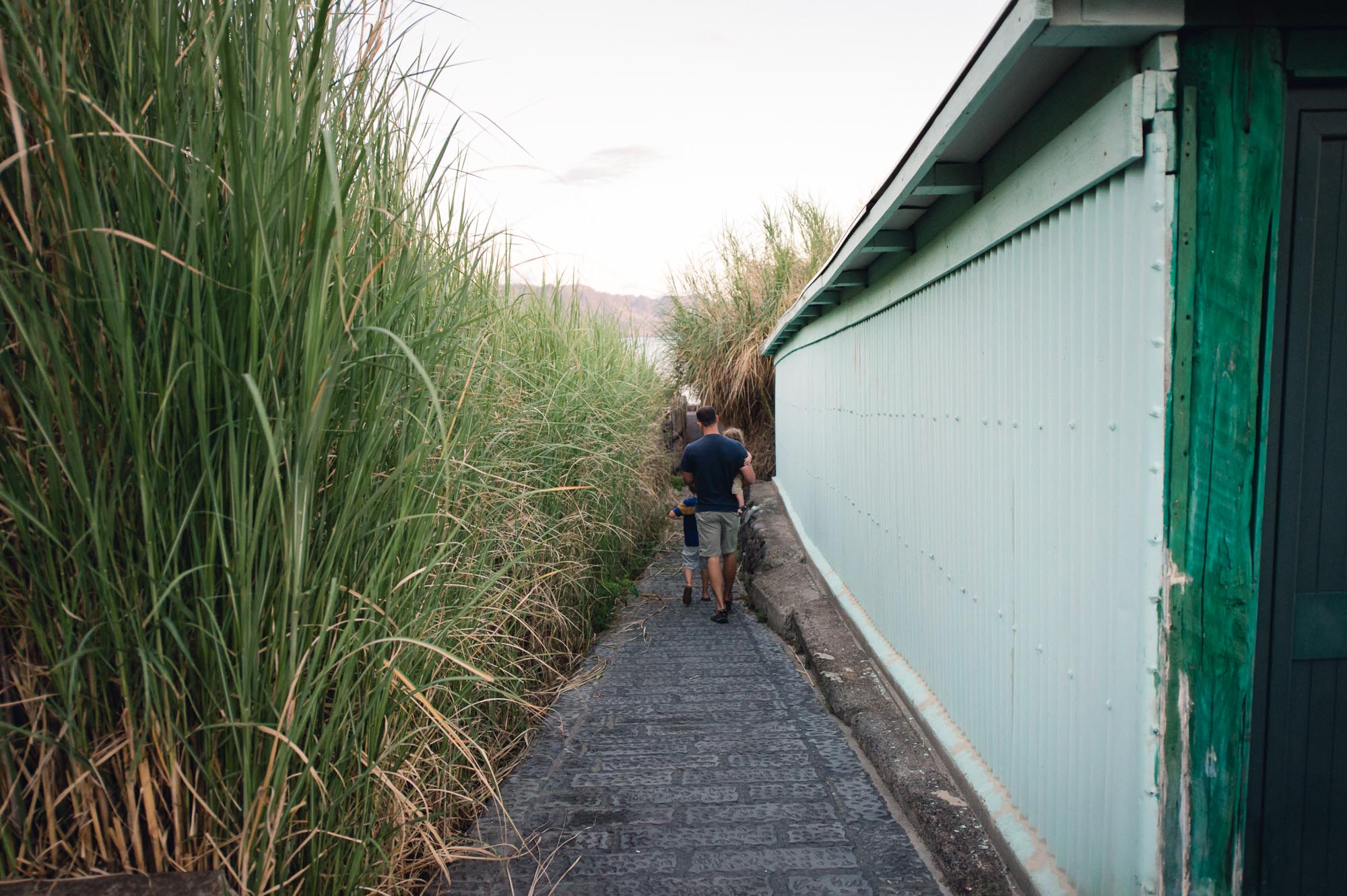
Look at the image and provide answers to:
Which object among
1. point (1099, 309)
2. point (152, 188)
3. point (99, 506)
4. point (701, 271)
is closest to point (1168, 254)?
point (1099, 309)

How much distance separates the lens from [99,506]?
5.48ft

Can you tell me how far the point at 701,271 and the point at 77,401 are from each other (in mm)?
15991

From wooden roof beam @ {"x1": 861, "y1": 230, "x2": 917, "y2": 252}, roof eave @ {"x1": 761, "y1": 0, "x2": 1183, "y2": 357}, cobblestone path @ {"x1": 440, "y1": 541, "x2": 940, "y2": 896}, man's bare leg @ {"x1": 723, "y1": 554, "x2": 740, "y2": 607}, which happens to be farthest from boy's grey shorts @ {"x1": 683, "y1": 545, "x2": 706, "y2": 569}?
roof eave @ {"x1": 761, "y1": 0, "x2": 1183, "y2": 357}

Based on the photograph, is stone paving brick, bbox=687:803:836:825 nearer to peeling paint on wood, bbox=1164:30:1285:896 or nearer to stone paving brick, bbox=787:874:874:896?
stone paving brick, bbox=787:874:874:896

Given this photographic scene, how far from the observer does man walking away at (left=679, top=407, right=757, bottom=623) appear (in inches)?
305

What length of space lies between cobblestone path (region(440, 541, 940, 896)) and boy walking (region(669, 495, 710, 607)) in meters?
2.37

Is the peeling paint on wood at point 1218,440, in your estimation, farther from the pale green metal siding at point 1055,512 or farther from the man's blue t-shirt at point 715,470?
the man's blue t-shirt at point 715,470

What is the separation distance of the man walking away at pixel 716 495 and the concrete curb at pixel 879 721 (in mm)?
461

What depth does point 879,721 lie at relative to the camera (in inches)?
173

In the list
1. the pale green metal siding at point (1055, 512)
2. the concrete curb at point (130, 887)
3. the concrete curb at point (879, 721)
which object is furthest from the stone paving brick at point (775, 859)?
the concrete curb at point (130, 887)

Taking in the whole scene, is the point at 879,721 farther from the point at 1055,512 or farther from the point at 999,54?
the point at 999,54

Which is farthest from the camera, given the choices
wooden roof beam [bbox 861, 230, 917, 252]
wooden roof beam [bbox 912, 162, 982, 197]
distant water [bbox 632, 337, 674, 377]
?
distant water [bbox 632, 337, 674, 377]

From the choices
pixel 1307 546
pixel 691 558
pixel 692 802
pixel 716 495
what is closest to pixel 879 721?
pixel 692 802

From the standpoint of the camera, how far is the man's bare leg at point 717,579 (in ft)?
24.9
